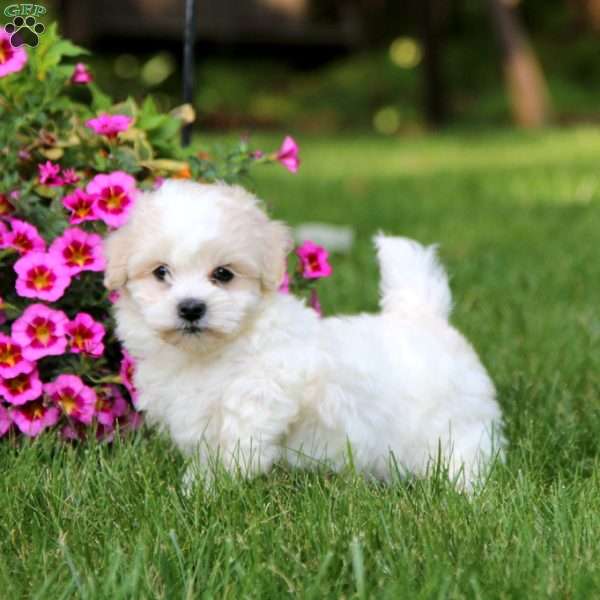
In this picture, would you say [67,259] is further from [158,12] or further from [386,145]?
[158,12]

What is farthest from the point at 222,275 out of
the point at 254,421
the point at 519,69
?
the point at 519,69

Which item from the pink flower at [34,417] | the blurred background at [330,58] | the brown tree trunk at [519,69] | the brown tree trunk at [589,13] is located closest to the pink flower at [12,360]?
the pink flower at [34,417]

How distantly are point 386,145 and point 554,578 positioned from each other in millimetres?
11417

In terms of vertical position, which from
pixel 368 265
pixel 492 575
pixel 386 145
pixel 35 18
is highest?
pixel 386 145

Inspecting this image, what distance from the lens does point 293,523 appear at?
7.29 feet

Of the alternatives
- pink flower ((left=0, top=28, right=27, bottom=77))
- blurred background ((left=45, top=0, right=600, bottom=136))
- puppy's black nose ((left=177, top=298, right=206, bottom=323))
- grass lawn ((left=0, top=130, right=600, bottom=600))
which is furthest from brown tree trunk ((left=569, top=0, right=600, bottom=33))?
puppy's black nose ((left=177, top=298, right=206, bottom=323))

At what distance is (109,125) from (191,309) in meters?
0.91

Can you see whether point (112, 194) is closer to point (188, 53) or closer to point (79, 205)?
point (79, 205)

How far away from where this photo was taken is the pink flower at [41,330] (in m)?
2.82

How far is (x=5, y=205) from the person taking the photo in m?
2.93

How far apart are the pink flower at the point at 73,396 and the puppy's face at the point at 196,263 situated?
36 centimetres

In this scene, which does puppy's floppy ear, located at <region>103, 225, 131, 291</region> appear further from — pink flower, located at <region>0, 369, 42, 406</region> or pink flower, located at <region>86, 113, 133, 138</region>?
pink flower, located at <region>86, 113, 133, 138</region>

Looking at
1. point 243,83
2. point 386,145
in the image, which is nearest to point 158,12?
point 243,83

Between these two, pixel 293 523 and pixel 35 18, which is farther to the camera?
pixel 35 18
